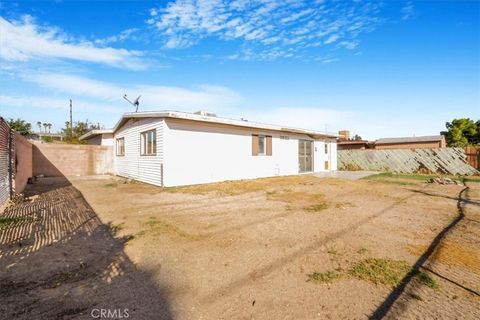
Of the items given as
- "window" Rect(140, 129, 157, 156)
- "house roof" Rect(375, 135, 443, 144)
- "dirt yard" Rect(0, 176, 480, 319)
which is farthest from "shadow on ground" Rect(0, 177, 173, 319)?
"house roof" Rect(375, 135, 443, 144)

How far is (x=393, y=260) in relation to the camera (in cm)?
377

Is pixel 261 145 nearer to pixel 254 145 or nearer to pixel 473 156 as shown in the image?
pixel 254 145

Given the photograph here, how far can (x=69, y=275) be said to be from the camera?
3373 millimetres

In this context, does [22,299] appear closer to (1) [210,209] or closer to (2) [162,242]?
(2) [162,242]

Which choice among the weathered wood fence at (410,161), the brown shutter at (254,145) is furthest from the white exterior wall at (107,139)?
the weathered wood fence at (410,161)

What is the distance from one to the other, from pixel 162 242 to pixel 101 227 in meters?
1.89

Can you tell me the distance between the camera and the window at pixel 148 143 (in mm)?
11898

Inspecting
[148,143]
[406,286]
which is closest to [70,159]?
[148,143]

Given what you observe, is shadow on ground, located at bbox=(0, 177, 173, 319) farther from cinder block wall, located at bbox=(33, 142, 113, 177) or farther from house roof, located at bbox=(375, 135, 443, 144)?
house roof, located at bbox=(375, 135, 443, 144)

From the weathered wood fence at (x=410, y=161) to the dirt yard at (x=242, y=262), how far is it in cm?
1366

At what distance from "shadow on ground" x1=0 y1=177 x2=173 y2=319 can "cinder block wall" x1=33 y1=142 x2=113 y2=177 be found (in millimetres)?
12919

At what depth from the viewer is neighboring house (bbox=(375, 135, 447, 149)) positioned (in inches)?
1282

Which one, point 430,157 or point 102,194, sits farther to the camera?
point 430,157

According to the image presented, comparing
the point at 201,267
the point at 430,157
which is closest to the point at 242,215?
the point at 201,267
